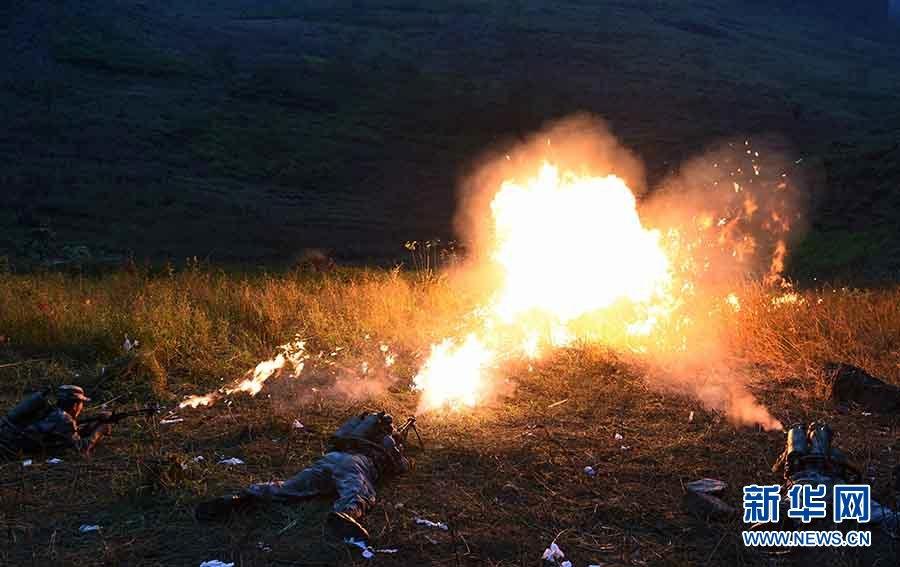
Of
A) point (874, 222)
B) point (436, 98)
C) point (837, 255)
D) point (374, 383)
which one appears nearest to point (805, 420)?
point (374, 383)

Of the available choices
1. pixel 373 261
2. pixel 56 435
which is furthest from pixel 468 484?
pixel 373 261

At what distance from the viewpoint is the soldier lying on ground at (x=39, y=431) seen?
532 cm

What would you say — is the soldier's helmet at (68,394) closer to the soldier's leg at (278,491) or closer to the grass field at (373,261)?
the grass field at (373,261)

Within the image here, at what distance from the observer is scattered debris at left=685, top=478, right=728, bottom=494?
4.61 metres

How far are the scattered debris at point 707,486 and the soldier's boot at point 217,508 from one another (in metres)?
2.95

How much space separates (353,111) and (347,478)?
44.2m

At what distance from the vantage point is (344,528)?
13.6 ft

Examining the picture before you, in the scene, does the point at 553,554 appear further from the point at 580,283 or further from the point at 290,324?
the point at 580,283

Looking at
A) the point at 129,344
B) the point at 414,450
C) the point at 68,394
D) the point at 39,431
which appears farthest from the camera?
the point at 129,344

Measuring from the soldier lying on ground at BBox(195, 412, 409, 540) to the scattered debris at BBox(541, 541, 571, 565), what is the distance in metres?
1.05

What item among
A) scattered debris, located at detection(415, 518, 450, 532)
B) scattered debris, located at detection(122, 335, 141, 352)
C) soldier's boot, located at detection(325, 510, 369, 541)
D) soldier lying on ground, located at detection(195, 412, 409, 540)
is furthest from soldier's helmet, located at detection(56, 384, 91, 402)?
scattered debris, located at detection(415, 518, 450, 532)

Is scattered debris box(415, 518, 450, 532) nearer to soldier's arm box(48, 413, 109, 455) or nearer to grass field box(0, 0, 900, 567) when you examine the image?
grass field box(0, 0, 900, 567)

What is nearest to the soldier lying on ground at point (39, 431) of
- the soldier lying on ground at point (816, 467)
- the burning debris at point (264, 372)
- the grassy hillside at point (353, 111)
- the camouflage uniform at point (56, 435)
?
the camouflage uniform at point (56, 435)

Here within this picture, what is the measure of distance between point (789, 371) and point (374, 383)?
4386 mm
